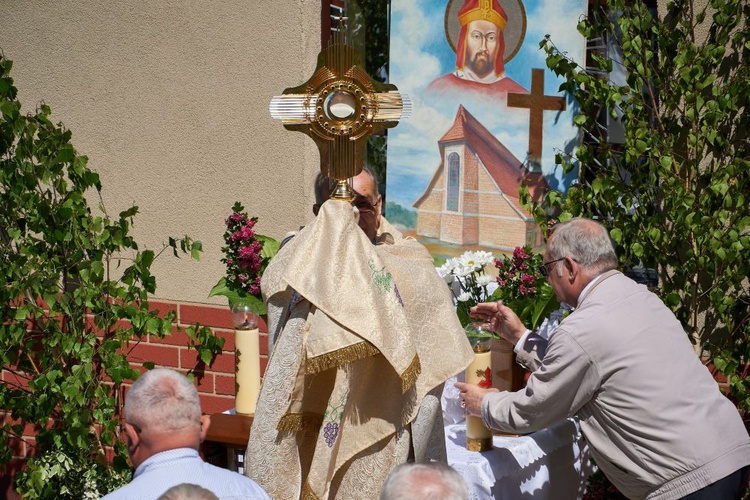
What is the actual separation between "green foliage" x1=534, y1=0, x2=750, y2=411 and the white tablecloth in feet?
2.24

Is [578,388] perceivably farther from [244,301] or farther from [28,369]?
[28,369]

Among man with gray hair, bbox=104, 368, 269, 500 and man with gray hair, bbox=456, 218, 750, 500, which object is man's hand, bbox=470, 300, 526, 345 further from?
man with gray hair, bbox=104, 368, 269, 500

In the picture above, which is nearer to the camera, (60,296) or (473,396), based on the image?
(473,396)

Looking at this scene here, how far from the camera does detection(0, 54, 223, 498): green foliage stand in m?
3.99

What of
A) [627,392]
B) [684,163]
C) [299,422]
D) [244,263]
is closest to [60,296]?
[244,263]

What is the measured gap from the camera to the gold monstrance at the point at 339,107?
3.28 m

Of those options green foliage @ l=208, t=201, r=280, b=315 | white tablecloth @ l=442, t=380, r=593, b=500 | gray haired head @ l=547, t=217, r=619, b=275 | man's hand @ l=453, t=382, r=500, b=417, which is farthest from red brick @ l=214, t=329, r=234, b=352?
gray haired head @ l=547, t=217, r=619, b=275

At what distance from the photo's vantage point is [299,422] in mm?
3252

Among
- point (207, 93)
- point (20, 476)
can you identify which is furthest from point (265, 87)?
point (20, 476)

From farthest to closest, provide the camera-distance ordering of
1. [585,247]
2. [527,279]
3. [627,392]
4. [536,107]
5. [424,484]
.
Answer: [536,107], [527,279], [585,247], [627,392], [424,484]

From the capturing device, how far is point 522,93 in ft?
15.5

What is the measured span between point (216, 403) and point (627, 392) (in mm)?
2437

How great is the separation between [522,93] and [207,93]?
154 centimetres

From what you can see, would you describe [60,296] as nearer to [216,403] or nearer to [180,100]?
[216,403]
